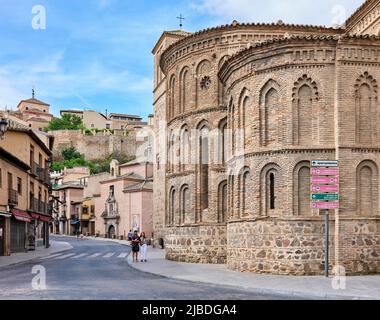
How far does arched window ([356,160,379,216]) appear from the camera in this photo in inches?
753

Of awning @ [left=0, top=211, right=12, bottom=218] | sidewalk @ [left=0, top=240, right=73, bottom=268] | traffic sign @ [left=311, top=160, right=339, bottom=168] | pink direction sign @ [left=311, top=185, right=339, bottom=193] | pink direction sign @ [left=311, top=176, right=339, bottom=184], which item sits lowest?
sidewalk @ [left=0, top=240, right=73, bottom=268]

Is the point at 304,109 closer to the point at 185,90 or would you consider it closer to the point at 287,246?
the point at 287,246

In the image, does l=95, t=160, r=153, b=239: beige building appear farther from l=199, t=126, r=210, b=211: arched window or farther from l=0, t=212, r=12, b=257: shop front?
l=199, t=126, r=210, b=211: arched window

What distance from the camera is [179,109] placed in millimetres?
28750

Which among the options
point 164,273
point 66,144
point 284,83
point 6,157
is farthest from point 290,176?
point 66,144

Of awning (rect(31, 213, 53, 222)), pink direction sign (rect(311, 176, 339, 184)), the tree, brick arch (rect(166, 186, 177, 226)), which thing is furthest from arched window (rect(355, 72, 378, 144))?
the tree

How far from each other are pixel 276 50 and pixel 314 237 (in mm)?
6439

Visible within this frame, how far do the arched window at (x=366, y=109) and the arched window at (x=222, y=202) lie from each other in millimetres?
8351

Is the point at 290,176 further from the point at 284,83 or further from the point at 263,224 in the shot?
the point at 284,83

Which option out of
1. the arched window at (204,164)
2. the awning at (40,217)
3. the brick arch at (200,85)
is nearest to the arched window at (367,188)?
the arched window at (204,164)

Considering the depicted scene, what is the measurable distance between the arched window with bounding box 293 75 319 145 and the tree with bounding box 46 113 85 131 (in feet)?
365

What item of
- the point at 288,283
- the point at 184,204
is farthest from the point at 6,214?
the point at 288,283

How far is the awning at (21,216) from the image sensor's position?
34.2 metres

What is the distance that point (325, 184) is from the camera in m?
18.6
